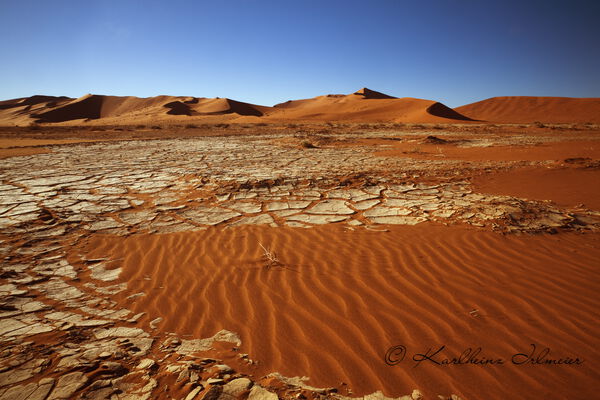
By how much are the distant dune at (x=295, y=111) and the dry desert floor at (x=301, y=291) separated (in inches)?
1046

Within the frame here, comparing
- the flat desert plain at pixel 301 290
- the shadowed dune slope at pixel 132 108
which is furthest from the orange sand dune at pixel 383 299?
the shadowed dune slope at pixel 132 108

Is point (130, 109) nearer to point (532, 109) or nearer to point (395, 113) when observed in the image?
point (395, 113)

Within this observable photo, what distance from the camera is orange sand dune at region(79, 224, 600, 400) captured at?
1.74 meters

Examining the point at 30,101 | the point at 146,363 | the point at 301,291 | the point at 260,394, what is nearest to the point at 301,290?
the point at 301,291

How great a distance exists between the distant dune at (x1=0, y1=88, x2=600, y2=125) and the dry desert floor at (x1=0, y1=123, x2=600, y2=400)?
26556 mm

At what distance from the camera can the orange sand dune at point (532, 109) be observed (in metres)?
38.0

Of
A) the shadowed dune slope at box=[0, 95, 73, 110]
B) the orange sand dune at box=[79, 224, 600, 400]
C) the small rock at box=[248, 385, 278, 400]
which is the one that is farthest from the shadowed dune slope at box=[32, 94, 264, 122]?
the small rock at box=[248, 385, 278, 400]

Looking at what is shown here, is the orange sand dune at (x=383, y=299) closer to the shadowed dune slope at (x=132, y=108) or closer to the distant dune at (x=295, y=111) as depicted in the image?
the distant dune at (x=295, y=111)

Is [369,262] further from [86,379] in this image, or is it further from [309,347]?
[86,379]

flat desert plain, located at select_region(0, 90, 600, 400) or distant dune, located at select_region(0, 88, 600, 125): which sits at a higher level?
distant dune, located at select_region(0, 88, 600, 125)

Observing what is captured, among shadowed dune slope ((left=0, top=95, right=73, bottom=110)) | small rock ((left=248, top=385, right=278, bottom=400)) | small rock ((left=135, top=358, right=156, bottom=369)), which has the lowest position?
small rock ((left=248, top=385, right=278, bottom=400))

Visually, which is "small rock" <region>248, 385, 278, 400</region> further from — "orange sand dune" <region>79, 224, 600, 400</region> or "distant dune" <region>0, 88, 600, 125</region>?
"distant dune" <region>0, 88, 600, 125</region>

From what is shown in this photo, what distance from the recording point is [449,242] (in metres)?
3.43

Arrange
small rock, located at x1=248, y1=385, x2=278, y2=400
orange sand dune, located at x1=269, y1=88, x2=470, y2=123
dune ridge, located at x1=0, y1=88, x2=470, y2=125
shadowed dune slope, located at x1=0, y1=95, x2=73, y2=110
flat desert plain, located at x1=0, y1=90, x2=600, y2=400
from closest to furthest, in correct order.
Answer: small rock, located at x1=248, y1=385, x2=278, y2=400 → flat desert plain, located at x1=0, y1=90, x2=600, y2=400 → orange sand dune, located at x1=269, y1=88, x2=470, y2=123 → dune ridge, located at x1=0, y1=88, x2=470, y2=125 → shadowed dune slope, located at x1=0, y1=95, x2=73, y2=110
